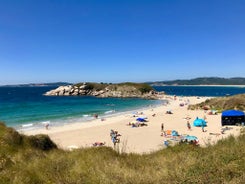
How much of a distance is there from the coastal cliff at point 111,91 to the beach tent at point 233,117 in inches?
2793

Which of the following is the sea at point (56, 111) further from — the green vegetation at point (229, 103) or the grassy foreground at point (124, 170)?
the grassy foreground at point (124, 170)

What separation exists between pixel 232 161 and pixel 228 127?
1013 inches

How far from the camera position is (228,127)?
1151 inches

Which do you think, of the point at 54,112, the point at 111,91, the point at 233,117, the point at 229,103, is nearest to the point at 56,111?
the point at 54,112

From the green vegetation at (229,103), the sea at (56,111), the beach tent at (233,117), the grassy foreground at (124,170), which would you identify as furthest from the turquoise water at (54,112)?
the grassy foreground at (124,170)

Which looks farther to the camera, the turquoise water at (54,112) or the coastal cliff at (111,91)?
the coastal cliff at (111,91)

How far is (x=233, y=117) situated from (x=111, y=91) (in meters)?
83.5

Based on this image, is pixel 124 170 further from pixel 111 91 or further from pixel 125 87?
pixel 125 87

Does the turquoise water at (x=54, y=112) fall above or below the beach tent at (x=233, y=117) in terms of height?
below

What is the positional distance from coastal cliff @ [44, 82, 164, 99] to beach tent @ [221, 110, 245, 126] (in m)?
70.9

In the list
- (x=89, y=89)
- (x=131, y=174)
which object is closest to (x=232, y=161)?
(x=131, y=174)

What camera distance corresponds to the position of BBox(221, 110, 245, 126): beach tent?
30.2 metres

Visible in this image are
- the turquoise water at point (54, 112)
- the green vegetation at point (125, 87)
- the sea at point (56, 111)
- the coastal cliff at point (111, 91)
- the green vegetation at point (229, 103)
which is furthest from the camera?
the green vegetation at point (125, 87)

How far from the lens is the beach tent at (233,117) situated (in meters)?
30.2
